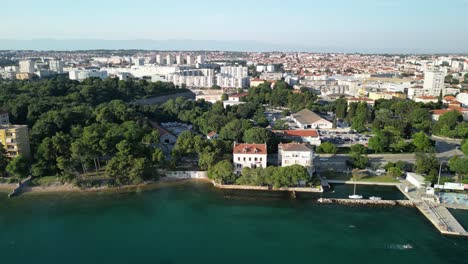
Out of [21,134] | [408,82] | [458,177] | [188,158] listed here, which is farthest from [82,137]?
[408,82]

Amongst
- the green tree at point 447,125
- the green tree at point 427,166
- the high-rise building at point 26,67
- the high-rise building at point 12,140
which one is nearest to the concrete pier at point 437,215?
the green tree at point 427,166

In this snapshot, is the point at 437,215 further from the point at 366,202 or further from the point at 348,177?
the point at 348,177

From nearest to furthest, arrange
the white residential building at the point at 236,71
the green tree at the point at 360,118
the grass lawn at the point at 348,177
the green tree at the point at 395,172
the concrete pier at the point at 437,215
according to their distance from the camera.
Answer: the concrete pier at the point at 437,215, the green tree at the point at 395,172, the grass lawn at the point at 348,177, the green tree at the point at 360,118, the white residential building at the point at 236,71

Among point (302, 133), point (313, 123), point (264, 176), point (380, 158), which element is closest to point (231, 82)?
point (313, 123)

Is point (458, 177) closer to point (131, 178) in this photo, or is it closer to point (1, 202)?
point (131, 178)

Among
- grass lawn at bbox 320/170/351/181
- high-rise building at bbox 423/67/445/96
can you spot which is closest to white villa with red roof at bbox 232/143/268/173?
grass lawn at bbox 320/170/351/181

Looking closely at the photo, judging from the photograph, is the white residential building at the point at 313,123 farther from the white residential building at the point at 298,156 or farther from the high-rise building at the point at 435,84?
the high-rise building at the point at 435,84

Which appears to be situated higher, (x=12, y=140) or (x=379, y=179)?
(x=12, y=140)
